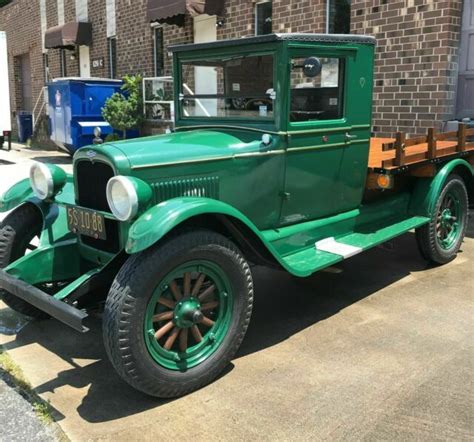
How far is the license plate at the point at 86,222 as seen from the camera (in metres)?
3.29

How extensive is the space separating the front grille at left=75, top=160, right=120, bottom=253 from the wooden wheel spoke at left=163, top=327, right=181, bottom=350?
2.32ft

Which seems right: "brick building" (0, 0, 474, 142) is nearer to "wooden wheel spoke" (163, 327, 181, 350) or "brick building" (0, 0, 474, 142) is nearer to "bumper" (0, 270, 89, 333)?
"wooden wheel spoke" (163, 327, 181, 350)

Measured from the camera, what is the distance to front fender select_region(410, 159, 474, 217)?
16.0 ft

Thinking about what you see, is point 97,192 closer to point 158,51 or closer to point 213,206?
point 213,206

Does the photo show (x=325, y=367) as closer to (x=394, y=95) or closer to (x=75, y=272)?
(x=75, y=272)

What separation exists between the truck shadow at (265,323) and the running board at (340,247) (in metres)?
0.49

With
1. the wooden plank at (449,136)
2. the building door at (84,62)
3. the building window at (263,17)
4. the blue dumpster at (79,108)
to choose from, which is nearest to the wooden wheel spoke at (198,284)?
the wooden plank at (449,136)

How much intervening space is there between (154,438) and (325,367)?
1159 millimetres

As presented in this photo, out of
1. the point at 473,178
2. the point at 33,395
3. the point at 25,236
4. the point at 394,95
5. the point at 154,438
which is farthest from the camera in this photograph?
the point at 394,95

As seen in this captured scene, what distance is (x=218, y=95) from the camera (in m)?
4.09

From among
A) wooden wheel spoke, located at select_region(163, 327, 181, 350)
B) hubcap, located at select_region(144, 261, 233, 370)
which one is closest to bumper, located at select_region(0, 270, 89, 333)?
hubcap, located at select_region(144, 261, 233, 370)

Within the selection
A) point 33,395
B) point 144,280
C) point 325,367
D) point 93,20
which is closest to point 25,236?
point 33,395

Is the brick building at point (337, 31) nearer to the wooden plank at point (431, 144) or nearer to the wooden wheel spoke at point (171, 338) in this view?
the wooden plank at point (431, 144)

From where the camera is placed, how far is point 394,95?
25.3 feet
